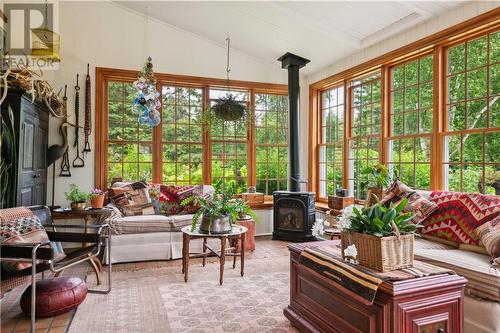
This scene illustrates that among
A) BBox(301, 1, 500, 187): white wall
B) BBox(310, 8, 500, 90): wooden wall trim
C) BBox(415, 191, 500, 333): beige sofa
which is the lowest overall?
BBox(415, 191, 500, 333): beige sofa

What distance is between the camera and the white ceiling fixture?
13.6 ft

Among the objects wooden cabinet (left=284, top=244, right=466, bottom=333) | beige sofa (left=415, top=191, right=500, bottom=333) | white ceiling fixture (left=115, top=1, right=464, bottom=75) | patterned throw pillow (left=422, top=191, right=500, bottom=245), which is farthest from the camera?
white ceiling fixture (left=115, top=1, right=464, bottom=75)

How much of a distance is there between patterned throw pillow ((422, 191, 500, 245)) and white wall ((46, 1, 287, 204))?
12.9 feet

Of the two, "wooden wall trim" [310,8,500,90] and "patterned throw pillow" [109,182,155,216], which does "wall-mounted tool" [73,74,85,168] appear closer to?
"patterned throw pillow" [109,182,155,216]

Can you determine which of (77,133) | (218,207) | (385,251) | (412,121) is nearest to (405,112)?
(412,121)

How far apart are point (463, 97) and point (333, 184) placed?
2577 mm

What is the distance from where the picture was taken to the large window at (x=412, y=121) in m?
4.25

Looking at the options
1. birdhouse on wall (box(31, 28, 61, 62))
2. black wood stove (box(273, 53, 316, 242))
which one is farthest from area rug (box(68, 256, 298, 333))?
birdhouse on wall (box(31, 28, 61, 62))

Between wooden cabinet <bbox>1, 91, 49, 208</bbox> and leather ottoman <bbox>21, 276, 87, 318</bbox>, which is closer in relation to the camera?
leather ottoman <bbox>21, 276, 87, 318</bbox>

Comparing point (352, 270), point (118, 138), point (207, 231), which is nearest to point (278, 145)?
point (118, 138)

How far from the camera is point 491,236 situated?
270 cm

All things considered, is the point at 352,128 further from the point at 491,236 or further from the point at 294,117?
the point at 491,236

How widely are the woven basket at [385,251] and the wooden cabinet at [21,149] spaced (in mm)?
3460

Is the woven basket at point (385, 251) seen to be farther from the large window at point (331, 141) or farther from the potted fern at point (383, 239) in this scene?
the large window at point (331, 141)
